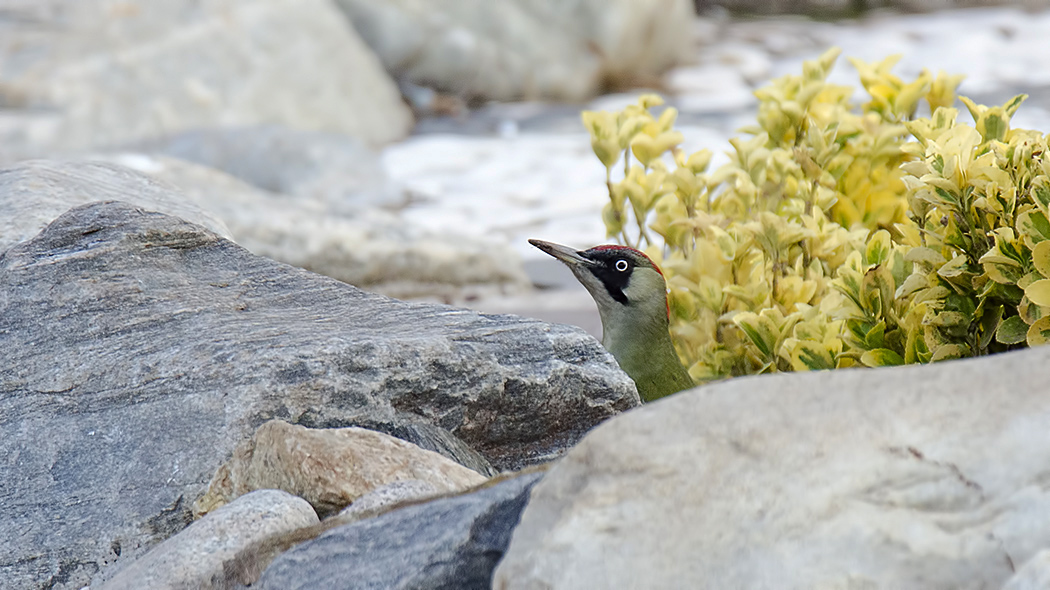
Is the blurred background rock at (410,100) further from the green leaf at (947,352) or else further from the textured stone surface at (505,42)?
the green leaf at (947,352)

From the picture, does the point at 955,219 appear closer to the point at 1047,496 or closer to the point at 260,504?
the point at 1047,496

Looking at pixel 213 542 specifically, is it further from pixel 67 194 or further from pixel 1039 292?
pixel 67 194

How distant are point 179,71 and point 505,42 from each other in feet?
8.23

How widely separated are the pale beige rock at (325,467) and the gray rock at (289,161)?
483 cm

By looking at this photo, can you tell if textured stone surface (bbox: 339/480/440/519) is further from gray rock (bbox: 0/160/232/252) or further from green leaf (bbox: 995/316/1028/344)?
gray rock (bbox: 0/160/232/252)

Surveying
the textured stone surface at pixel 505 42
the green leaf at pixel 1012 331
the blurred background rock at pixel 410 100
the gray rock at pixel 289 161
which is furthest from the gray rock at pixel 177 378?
the textured stone surface at pixel 505 42

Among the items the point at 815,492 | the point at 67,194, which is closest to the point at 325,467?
the point at 815,492

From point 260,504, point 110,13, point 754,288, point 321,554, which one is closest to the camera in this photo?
point 321,554

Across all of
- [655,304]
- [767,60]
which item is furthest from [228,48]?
[655,304]

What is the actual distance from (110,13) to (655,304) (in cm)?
597

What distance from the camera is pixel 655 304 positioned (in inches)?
97.5

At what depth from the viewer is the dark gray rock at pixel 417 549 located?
1.33m

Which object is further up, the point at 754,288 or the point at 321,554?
the point at 321,554

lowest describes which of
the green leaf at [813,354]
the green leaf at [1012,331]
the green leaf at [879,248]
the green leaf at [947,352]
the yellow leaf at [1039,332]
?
the green leaf at [813,354]
